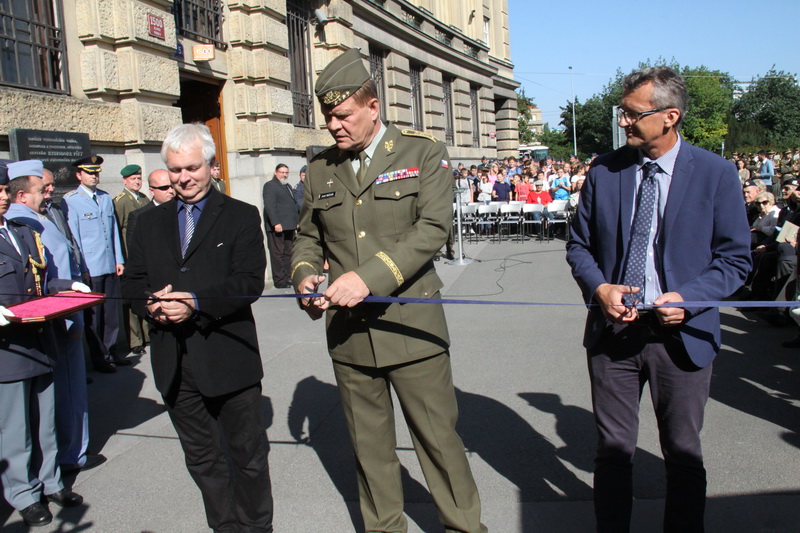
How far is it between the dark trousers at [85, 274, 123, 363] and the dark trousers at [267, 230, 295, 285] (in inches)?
165

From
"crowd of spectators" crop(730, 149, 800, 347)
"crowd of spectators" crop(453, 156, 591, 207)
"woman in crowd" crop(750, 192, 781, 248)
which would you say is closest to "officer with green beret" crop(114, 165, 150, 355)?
→ "crowd of spectators" crop(730, 149, 800, 347)

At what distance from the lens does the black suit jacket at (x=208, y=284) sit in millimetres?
3023

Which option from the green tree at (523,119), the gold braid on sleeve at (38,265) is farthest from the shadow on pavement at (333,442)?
the green tree at (523,119)

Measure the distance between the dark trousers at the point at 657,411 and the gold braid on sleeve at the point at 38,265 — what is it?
121 inches

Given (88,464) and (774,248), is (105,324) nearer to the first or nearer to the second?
(88,464)

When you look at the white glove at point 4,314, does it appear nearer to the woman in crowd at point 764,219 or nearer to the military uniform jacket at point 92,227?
the military uniform jacket at point 92,227

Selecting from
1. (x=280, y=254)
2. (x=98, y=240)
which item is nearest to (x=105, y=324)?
(x=98, y=240)

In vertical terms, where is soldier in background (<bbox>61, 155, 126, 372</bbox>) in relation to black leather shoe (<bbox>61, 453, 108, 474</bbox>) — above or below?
above

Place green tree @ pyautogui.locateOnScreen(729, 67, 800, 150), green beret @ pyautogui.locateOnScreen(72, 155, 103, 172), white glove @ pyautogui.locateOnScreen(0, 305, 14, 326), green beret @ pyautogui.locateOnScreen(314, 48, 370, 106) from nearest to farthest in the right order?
green beret @ pyautogui.locateOnScreen(314, 48, 370, 106) → white glove @ pyautogui.locateOnScreen(0, 305, 14, 326) → green beret @ pyautogui.locateOnScreen(72, 155, 103, 172) → green tree @ pyautogui.locateOnScreen(729, 67, 800, 150)

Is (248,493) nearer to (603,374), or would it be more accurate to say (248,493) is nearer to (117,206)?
(603,374)

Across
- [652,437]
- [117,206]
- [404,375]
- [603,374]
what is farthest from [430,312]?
[117,206]

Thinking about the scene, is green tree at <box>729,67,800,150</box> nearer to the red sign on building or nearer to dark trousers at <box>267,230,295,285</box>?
dark trousers at <box>267,230,295,285</box>

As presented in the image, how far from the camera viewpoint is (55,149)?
23.5 feet

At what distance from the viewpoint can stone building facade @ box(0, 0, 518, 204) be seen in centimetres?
744
